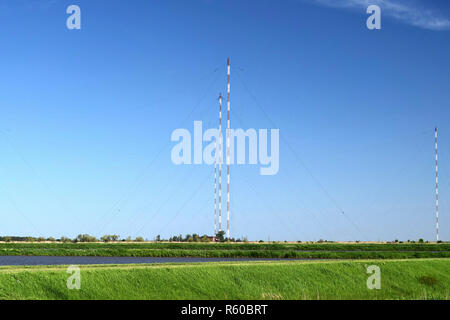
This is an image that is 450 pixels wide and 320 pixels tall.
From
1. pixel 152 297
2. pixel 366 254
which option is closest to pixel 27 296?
A: pixel 152 297

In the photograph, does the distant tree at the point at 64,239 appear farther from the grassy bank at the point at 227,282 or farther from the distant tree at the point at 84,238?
the grassy bank at the point at 227,282

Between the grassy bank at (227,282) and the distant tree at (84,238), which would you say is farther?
the distant tree at (84,238)

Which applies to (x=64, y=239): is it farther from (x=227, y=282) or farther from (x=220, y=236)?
(x=227, y=282)

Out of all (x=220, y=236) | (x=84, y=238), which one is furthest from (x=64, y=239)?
(x=220, y=236)

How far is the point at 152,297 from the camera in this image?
116 ft

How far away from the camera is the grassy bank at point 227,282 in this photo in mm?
34312

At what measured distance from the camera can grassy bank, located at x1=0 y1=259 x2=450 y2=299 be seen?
→ 34.3 meters

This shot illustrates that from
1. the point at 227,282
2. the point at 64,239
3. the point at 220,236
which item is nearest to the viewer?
the point at 227,282

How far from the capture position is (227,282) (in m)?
39.9

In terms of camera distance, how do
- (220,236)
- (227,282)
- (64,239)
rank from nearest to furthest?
(227,282), (220,236), (64,239)

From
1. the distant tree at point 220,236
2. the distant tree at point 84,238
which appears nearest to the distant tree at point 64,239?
the distant tree at point 84,238
